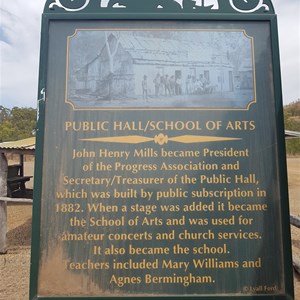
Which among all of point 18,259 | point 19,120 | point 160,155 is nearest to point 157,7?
point 160,155

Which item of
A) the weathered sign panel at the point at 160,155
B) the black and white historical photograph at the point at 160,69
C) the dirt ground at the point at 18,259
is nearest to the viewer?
the weathered sign panel at the point at 160,155

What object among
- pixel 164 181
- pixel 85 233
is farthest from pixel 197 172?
pixel 85 233

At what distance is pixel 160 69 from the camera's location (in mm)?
2385

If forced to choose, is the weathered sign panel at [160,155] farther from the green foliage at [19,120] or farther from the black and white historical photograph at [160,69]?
the green foliage at [19,120]

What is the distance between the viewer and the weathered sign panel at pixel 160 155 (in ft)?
7.13

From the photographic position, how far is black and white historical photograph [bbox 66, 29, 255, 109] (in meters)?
2.35

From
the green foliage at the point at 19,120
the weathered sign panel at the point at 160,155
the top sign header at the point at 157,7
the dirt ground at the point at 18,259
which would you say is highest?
the green foliage at the point at 19,120

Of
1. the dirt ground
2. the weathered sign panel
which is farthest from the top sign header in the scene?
the dirt ground

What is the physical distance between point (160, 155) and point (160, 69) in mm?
728

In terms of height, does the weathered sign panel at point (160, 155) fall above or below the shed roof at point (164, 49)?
below

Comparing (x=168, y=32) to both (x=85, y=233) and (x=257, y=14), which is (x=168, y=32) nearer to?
(x=257, y=14)

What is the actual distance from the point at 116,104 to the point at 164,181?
742mm

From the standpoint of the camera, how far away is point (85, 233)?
2.20 metres

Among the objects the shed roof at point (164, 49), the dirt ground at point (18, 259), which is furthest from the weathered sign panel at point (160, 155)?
the dirt ground at point (18, 259)
